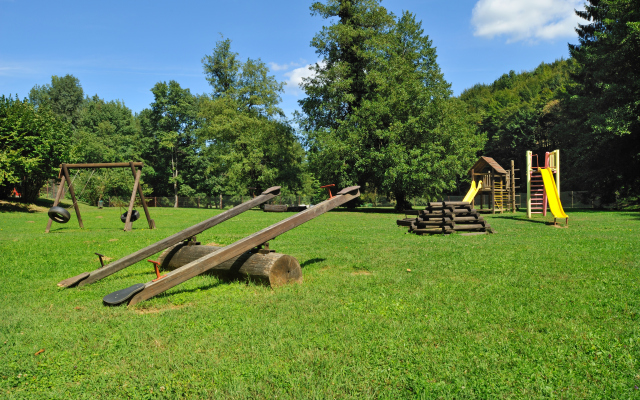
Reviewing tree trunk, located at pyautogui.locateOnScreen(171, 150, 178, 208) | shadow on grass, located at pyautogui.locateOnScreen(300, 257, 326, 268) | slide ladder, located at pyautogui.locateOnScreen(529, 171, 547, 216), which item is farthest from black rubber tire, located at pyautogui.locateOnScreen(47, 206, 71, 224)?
tree trunk, located at pyautogui.locateOnScreen(171, 150, 178, 208)

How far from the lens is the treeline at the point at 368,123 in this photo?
3000cm

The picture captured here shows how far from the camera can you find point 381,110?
31.0 metres

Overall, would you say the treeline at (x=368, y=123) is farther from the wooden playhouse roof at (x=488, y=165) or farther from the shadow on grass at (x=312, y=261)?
the shadow on grass at (x=312, y=261)

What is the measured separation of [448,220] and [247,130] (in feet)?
113

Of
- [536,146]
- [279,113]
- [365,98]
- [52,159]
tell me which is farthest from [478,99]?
[52,159]

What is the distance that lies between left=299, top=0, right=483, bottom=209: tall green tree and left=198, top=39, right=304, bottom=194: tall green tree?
278 inches

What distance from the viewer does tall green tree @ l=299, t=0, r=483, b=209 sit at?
99.9ft

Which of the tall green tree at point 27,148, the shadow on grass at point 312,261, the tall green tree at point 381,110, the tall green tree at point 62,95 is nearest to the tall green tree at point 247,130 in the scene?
the tall green tree at point 381,110

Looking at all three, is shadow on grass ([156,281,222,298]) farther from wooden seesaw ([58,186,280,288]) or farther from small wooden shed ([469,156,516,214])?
small wooden shed ([469,156,516,214])

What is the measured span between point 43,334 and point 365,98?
33.8 m

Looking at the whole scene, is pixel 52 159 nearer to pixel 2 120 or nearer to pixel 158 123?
pixel 2 120

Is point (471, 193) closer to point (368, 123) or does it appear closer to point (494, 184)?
point (494, 184)

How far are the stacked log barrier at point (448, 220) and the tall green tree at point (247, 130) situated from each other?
30.9m

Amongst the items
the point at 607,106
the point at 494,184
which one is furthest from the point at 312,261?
the point at 607,106
